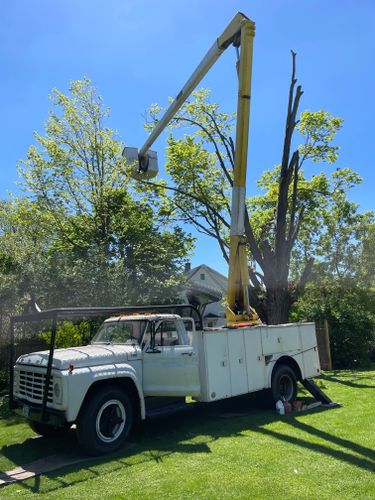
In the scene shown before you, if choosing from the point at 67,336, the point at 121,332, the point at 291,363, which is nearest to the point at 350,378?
the point at 291,363

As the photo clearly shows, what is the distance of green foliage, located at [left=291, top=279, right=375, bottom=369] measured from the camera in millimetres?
18359

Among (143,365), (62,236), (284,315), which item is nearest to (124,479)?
(143,365)

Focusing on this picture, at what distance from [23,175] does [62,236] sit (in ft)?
11.1

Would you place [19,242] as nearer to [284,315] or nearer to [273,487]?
[284,315]

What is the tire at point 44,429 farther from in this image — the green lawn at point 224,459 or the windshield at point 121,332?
the windshield at point 121,332

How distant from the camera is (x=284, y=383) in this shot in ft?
32.2

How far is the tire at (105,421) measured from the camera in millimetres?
6559

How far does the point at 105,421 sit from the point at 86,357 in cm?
101

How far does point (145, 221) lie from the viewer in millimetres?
19703

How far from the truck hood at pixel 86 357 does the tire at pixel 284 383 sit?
3270 millimetres

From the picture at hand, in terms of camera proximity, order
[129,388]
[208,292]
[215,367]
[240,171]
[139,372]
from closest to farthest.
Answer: [129,388], [139,372], [215,367], [240,171], [208,292]

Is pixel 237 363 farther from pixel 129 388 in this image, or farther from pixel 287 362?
pixel 129 388

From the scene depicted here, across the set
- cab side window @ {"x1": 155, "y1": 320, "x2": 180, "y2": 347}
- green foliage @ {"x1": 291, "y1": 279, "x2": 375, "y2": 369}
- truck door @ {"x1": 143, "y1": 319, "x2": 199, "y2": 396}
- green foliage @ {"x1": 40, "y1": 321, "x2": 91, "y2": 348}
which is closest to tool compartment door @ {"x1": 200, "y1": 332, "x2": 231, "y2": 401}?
truck door @ {"x1": 143, "y1": 319, "x2": 199, "y2": 396}

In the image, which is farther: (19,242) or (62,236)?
(19,242)
